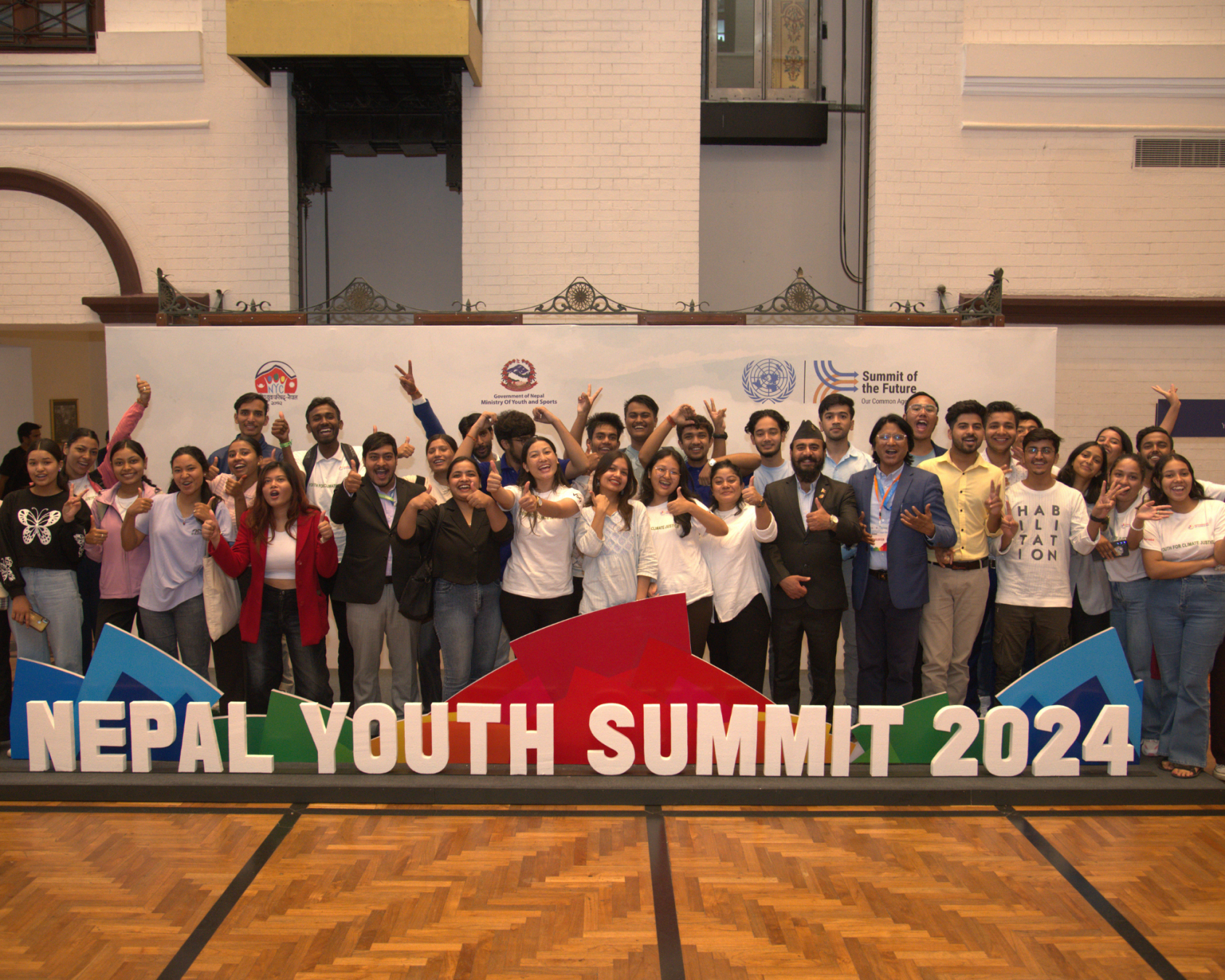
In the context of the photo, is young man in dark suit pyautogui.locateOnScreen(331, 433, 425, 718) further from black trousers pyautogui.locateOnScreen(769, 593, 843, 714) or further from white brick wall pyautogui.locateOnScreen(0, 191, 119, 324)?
white brick wall pyautogui.locateOnScreen(0, 191, 119, 324)

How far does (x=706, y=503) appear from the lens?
4.27m

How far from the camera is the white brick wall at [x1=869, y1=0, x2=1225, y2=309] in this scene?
7.47 meters

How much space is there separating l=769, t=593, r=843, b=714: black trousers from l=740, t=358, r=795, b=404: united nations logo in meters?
2.16

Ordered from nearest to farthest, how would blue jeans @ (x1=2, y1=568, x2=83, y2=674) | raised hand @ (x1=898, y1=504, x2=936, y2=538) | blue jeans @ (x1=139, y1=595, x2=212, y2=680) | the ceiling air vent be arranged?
raised hand @ (x1=898, y1=504, x2=936, y2=538) < blue jeans @ (x1=139, y1=595, x2=212, y2=680) < blue jeans @ (x1=2, y1=568, x2=83, y2=674) < the ceiling air vent

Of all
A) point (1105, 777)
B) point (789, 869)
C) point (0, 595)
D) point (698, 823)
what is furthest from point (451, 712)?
point (1105, 777)

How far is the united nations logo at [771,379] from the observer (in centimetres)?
587

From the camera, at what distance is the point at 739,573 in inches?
157

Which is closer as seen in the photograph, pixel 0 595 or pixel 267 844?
pixel 267 844

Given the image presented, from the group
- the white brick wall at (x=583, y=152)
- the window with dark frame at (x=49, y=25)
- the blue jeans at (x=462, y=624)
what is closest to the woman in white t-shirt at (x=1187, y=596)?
the blue jeans at (x=462, y=624)

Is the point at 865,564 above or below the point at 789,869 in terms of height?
above

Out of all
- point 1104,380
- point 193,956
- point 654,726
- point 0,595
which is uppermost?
point 1104,380

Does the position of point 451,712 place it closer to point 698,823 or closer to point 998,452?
point 698,823

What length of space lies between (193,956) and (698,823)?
1.82 m

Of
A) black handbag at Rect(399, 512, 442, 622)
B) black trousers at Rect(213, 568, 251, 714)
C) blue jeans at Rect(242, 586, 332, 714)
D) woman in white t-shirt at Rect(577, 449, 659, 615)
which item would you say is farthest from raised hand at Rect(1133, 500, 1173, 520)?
black trousers at Rect(213, 568, 251, 714)
